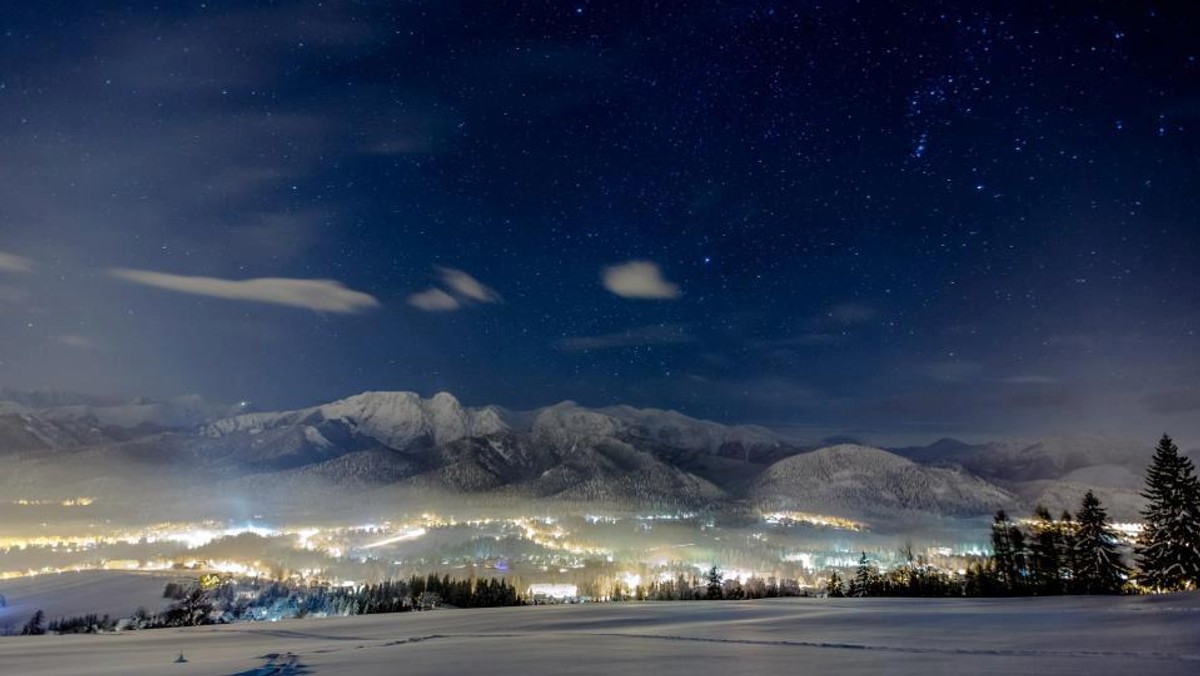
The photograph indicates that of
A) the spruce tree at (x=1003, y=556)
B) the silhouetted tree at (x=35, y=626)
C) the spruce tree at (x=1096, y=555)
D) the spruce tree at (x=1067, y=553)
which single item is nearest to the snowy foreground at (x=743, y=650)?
the spruce tree at (x=1096, y=555)

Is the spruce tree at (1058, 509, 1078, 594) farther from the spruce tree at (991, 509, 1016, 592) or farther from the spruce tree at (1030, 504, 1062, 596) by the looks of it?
the spruce tree at (991, 509, 1016, 592)

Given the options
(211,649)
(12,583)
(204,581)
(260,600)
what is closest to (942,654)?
(211,649)

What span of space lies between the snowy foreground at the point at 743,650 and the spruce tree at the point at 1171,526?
29754 mm

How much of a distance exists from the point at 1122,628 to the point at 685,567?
6913 inches

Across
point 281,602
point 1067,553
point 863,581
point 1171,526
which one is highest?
point 1171,526

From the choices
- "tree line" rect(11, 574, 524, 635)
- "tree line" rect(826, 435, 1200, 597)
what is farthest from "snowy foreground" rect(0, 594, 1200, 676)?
"tree line" rect(11, 574, 524, 635)

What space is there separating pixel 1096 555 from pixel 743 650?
44.6 meters

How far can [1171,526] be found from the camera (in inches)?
1373

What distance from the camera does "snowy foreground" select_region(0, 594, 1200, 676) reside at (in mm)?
6570

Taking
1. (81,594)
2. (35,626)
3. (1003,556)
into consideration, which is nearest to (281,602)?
(35,626)

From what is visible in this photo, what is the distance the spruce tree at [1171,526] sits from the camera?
111 feet

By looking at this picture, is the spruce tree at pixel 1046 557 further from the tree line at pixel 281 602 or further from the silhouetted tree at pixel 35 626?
the silhouetted tree at pixel 35 626

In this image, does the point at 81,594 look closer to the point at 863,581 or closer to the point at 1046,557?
the point at 863,581

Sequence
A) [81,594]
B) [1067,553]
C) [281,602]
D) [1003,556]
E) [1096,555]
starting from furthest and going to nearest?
[81,594] → [281,602] → [1003,556] → [1067,553] → [1096,555]
